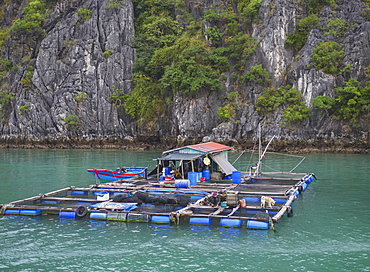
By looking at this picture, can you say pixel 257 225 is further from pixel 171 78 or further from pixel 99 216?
pixel 171 78

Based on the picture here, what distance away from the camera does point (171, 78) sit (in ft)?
168

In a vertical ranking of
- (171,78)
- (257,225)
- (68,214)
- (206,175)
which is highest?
(171,78)

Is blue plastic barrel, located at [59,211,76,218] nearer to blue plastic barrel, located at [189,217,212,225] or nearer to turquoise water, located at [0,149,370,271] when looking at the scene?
turquoise water, located at [0,149,370,271]

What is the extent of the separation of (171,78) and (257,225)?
1526 inches

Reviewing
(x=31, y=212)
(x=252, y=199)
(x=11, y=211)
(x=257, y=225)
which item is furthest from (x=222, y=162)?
(x=11, y=211)

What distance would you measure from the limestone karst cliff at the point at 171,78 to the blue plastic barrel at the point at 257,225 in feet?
109

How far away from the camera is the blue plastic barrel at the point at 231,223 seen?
14133 millimetres

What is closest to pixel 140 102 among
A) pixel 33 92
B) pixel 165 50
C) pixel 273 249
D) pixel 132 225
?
pixel 165 50

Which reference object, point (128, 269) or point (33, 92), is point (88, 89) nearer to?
point (33, 92)

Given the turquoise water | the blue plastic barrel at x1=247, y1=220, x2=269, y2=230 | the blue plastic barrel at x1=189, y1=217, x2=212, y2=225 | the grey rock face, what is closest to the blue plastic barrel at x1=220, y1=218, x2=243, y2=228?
the turquoise water

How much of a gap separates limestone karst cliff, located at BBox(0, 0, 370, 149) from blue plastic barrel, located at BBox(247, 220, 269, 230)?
33187 mm

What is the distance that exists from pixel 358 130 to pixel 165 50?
26.4m

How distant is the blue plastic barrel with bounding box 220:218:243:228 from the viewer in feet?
46.4

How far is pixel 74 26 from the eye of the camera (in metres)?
62.4
